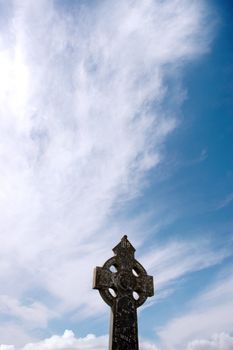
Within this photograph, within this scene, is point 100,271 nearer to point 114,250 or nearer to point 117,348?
point 114,250

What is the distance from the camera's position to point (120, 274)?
9.59 metres

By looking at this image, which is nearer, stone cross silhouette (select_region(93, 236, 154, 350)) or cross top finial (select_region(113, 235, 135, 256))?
stone cross silhouette (select_region(93, 236, 154, 350))

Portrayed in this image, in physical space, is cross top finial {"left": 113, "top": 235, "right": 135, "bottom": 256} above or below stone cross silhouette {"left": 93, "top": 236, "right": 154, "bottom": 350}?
above

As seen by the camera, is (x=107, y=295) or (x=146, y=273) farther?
(x=146, y=273)

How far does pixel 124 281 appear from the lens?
957 cm

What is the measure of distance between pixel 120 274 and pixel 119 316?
118 centimetres

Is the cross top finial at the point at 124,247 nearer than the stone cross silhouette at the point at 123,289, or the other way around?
the stone cross silhouette at the point at 123,289

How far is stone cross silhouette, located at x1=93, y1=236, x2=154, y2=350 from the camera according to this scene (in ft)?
28.5

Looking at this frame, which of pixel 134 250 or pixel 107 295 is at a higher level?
pixel 134 250

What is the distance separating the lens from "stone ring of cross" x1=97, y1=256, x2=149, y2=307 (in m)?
9.16

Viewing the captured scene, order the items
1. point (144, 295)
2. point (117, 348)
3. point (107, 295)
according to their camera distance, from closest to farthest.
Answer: point (117, 348), point (107, 295), point (144, 295)

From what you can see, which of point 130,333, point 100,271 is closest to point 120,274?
point 100,271

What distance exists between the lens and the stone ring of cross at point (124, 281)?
9.16m

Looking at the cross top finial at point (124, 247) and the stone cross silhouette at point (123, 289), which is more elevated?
the cross top finial at point (124, 247)
